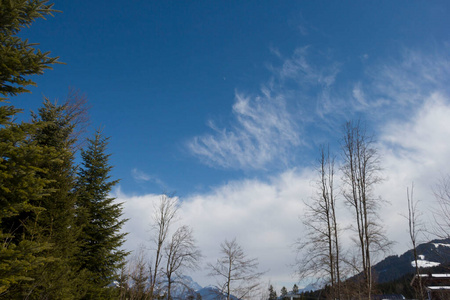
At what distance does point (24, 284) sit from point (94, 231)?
27.0 feet

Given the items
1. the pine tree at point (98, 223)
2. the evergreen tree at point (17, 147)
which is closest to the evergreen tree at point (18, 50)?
the evergreen tree at point (17, 147)

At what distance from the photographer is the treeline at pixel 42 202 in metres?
6.51

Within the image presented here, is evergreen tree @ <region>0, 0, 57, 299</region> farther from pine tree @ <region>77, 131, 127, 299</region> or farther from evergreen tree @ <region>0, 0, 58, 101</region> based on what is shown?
pine tree @ <region>77, 131, 127, 299</region>

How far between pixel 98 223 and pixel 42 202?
20.9 ft

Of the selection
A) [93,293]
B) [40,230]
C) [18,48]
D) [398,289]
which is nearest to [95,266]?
[93,293]

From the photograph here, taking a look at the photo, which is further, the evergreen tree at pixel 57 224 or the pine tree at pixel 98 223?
the pine tree at pixel 98 223

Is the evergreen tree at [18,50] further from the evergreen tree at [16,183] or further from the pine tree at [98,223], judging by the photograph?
the pine tree at [98,223]

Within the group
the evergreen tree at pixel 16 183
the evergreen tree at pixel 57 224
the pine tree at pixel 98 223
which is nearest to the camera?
the evergreen tree at pixel 16 183

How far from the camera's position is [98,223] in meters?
16.7

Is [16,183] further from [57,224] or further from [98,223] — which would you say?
[98,223]

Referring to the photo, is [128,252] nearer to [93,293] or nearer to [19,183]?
[93,293]

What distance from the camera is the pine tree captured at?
49.7 feet

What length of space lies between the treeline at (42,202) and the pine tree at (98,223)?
6 cm

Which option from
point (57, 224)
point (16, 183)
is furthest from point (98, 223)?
point (16, 183)
